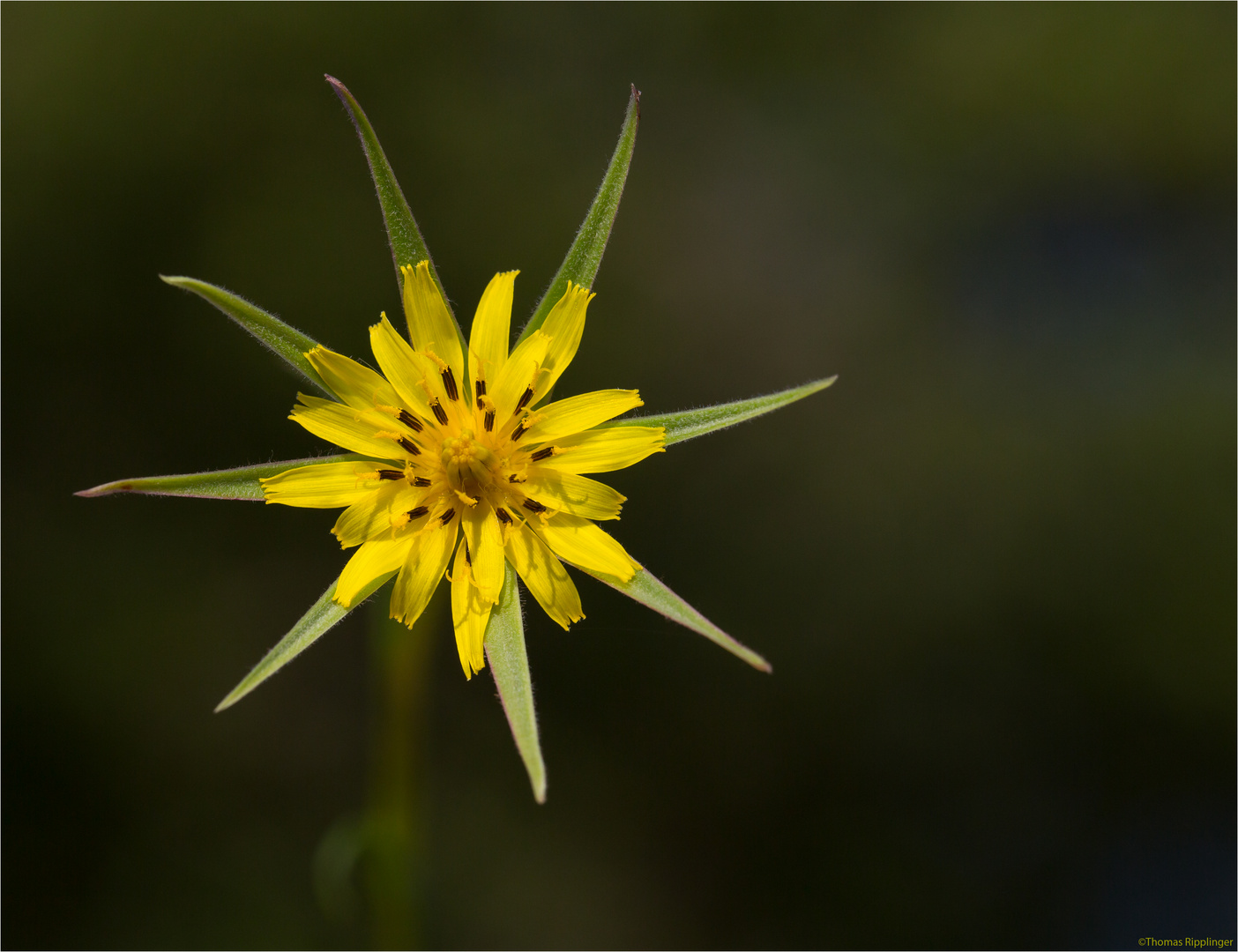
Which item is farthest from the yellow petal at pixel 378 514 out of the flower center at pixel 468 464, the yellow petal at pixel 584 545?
the yellow petal at pixel 584 545

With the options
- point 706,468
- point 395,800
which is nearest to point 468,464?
Result: point 395,800

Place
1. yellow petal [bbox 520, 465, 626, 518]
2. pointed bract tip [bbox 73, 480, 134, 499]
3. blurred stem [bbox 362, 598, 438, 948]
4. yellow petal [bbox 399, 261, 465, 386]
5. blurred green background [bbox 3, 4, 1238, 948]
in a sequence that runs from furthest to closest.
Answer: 1. blurred green background [bbox 3, 4, 1238, 948]
2. blurred stem [bbox 362, 598, 438, 948]
3. yellow petal [bbox 520, 465, 626, 518]
4. yellow petal [bbox 399, 261, 465, 386]
5. pointed bract tip [bbox 73, 480, 134, 499]

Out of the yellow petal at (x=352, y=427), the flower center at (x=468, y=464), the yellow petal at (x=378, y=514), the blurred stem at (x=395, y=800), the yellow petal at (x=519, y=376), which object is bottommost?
the blurred stem at (x=395, y=800)

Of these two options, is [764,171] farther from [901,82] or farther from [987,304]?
[987,304]

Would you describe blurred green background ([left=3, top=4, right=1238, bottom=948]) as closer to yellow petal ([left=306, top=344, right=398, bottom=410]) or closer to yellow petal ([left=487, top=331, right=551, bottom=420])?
yellow petal ([left=487, top=331, right=551, bottom=420])

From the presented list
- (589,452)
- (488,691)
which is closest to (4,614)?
→ (488,691)

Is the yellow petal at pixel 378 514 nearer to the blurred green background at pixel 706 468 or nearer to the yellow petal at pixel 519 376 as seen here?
the yellow petal at pixel 519 376

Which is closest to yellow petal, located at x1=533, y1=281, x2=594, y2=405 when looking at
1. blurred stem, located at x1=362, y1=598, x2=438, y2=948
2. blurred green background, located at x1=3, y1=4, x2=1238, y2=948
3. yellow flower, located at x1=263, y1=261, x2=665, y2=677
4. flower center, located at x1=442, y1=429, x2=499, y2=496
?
yellow flower, located at x1=263, y1=261, x2=665, y2=677

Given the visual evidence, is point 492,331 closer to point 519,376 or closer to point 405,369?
point 519,376
